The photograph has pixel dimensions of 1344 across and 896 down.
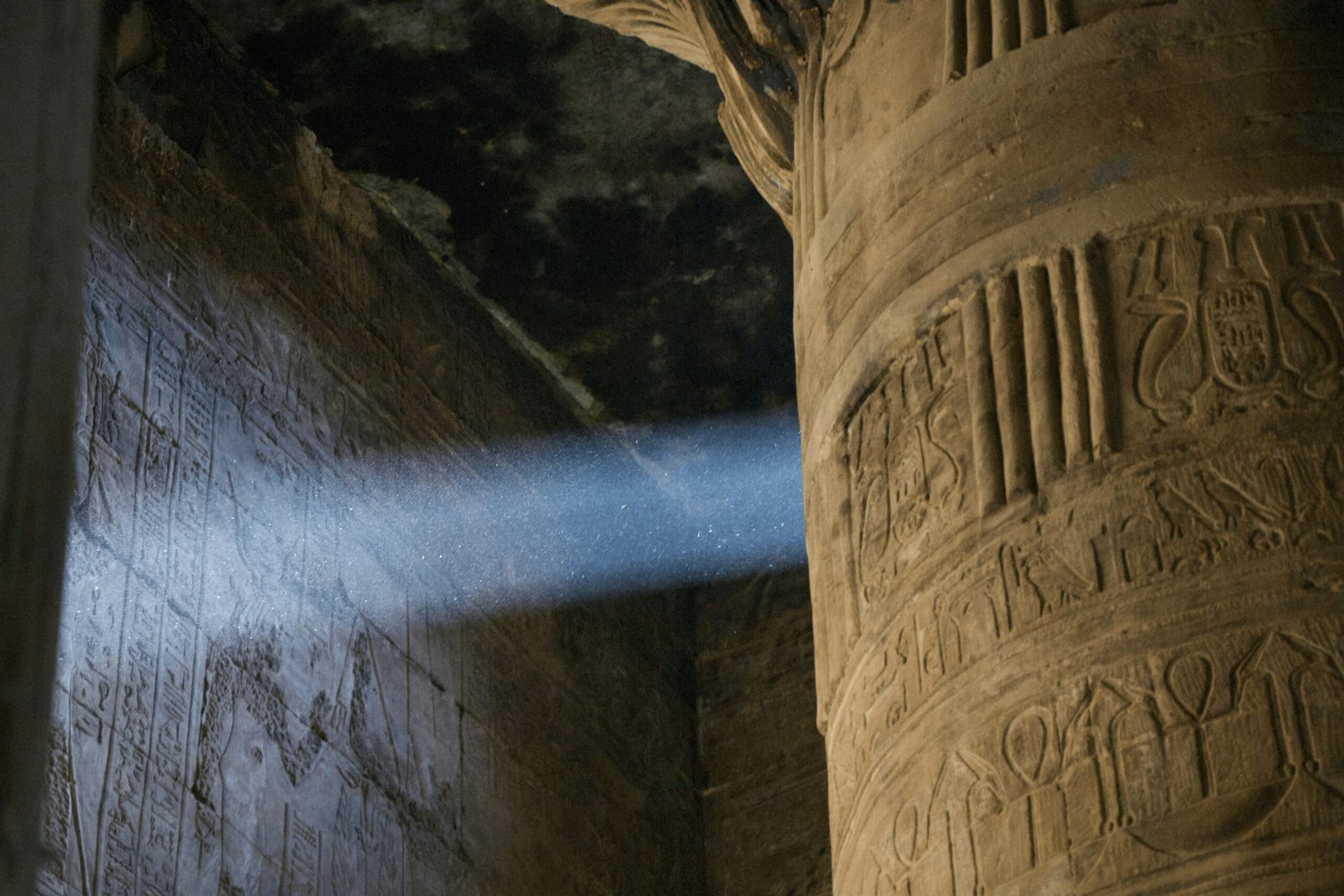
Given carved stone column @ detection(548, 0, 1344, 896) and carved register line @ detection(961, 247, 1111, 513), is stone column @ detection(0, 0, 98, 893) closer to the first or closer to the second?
carved stone column @ detection(548, 0, 1344, 896)

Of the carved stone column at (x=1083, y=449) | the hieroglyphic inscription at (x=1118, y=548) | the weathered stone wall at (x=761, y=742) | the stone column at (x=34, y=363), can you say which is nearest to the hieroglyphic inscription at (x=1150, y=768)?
the carved stone column at (x=1083, y=449)

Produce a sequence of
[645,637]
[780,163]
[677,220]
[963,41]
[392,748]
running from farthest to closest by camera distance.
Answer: [645,637] → [677,220] → [392,748] → [780,163] → [963,41]

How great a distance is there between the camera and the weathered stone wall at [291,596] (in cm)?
574

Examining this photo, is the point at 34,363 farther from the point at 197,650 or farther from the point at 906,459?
the point at 197,650

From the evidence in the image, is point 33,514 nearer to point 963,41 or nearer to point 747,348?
point 963,41

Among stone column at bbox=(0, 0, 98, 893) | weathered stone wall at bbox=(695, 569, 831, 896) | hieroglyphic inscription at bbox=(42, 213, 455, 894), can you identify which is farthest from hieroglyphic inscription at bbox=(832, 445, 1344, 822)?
weathered stone wall at bbox=(695, 569, 831, 896)

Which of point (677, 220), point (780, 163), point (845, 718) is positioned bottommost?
point (845, 718)

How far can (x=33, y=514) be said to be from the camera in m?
1.03

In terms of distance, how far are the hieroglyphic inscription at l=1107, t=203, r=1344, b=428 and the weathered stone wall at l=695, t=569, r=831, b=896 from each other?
511cm

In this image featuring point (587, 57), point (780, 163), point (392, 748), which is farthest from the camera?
Result: point (587, 57)

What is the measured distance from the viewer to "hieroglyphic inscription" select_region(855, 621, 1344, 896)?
9.01 feet

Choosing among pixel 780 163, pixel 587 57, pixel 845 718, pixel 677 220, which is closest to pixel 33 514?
pixel 845 718

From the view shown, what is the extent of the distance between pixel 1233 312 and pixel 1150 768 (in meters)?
0.78

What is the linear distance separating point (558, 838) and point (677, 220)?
2.45 meters
